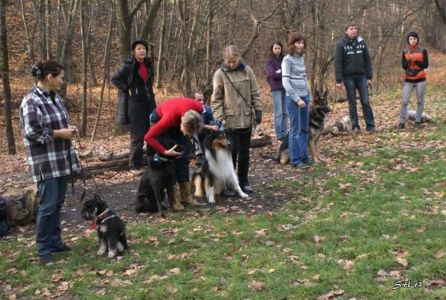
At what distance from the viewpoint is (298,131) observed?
8531 mm

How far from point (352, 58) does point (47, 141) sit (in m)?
7.58

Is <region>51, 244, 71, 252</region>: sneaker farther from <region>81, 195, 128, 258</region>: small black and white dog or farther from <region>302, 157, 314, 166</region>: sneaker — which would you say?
<region>302, 157, 314, 166</region>: sneaker

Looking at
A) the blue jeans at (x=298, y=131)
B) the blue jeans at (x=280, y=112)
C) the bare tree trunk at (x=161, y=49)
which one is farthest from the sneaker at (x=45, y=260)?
the bare tree trunk at (x=161, y=49)

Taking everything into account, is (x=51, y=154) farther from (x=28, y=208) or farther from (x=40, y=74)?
(x=28, y=208)

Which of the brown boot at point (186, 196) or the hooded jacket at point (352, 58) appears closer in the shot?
the brown boot at point (186, 196)

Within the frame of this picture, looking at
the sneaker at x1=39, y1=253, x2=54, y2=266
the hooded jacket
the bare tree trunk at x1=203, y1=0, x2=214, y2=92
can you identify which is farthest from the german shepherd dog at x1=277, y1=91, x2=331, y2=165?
the bare tree trunk at x1=203, y1=0, x2=214, y2=92

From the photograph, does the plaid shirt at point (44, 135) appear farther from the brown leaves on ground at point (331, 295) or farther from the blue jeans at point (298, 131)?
the blue jeans at point (298, 131)

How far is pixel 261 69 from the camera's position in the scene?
23.4 meters

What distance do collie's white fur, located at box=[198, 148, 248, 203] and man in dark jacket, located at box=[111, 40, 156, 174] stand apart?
187 centimetres

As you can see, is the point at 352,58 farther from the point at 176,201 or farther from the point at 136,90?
the point at 176,201

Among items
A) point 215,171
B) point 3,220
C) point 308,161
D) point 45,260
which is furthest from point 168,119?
point 308,161

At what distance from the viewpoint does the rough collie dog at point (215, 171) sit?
6734 millimetres

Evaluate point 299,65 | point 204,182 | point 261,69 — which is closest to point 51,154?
point 204,182

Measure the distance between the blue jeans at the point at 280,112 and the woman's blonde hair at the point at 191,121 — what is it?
4463 millimetres
